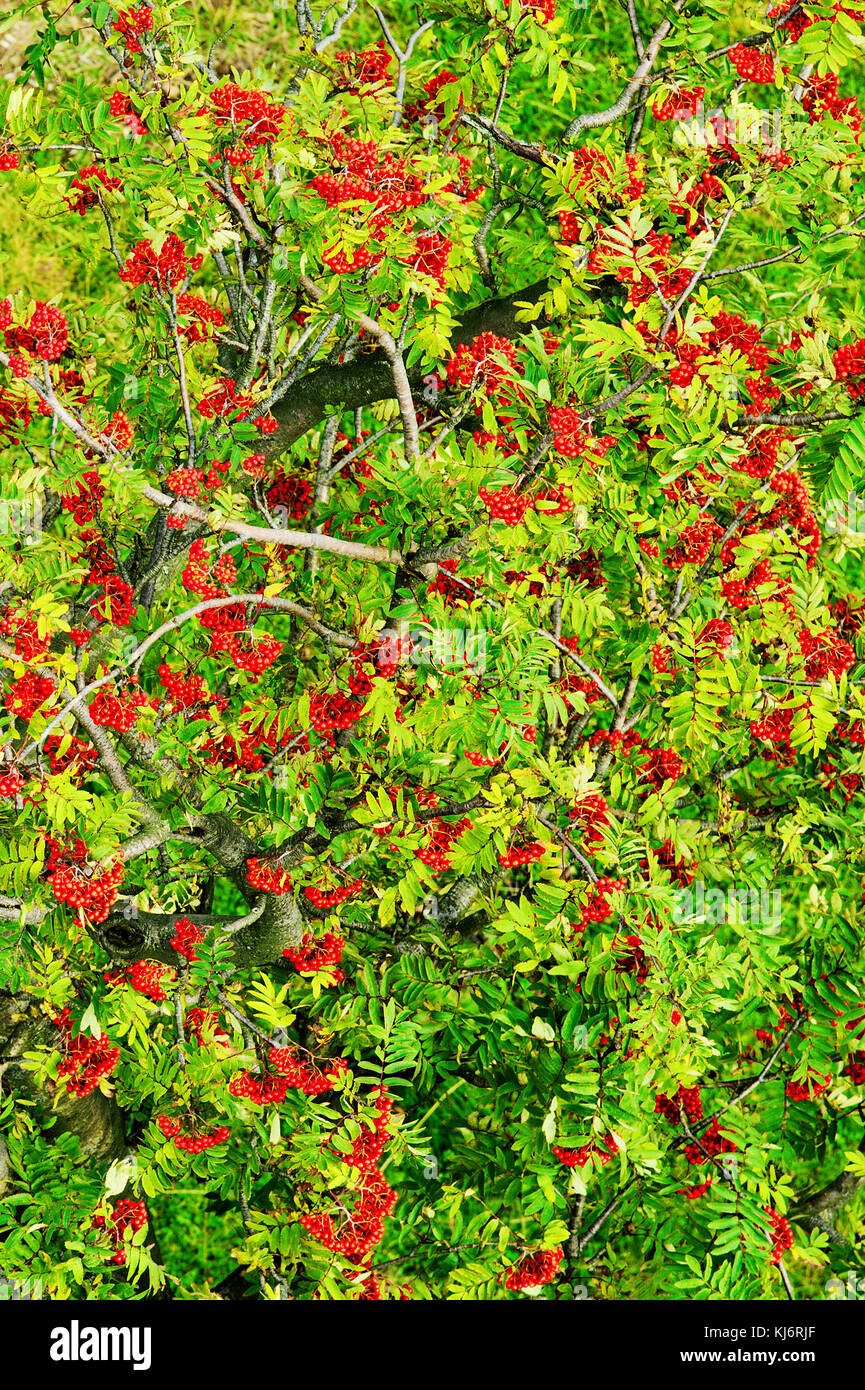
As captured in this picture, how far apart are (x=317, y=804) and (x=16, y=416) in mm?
1610

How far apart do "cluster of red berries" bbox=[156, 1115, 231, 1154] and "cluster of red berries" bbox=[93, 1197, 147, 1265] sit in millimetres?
222

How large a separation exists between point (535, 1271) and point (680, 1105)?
2.19ft

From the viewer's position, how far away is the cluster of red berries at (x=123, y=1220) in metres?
3.34

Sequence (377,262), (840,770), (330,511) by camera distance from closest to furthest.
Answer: (377,262) → (330,511) → (840,770)

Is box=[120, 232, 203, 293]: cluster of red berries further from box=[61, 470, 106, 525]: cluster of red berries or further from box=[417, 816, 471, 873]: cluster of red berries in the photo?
box=[417, 816, 471, 873]: cluster of red berries

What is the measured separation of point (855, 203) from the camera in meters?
3.30

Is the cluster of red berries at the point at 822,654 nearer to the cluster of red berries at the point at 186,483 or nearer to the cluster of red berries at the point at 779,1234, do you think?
the cluster of red berries at the point at 779,1234

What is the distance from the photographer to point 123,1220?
3.39 metres

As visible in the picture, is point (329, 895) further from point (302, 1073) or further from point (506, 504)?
point (506, 504)

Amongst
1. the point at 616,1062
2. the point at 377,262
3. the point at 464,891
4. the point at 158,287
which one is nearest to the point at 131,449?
the point at 158,287

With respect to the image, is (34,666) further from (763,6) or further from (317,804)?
(763,6)

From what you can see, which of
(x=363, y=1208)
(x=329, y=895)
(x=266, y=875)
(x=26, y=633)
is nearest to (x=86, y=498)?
A: (x=26, y=633)

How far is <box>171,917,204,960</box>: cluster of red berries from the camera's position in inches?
126

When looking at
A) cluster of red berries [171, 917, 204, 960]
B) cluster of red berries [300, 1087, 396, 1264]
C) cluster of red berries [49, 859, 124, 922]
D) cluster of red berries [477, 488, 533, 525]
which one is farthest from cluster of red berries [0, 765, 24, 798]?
cluster of red berries [300, 1087, 396, 1264]
